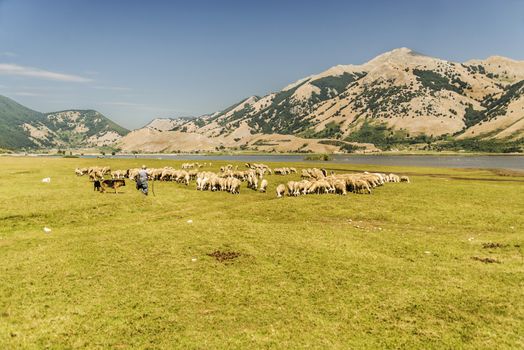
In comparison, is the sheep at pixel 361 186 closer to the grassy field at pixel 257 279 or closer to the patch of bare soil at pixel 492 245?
the grassy field at pixel 257 279

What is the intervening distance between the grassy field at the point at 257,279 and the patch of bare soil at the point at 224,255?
1.23 ft

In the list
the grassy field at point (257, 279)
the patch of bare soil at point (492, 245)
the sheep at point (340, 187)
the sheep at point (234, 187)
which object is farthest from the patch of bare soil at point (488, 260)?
the sheep at point (234, 187)

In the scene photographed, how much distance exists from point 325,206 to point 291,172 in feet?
114

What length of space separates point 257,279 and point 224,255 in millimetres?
3446

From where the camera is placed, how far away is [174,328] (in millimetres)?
10844

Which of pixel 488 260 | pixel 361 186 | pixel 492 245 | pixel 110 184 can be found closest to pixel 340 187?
pixel 361 186

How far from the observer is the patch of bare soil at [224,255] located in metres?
17.0

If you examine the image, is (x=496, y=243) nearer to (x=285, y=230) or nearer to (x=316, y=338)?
(x=285, y=230)

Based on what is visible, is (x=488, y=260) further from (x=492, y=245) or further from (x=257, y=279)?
(x=257, y=279)

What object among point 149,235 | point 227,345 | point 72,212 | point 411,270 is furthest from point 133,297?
point 72,212

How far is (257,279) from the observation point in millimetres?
14633


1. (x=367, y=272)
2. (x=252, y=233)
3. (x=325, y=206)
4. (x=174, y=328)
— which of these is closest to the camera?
(x=174, y=328)

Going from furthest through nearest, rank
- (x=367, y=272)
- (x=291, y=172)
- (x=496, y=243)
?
(x=291, y=172) < (x=496, y=243) < (x=367, y=272)

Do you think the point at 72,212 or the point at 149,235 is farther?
the point at 72,212
